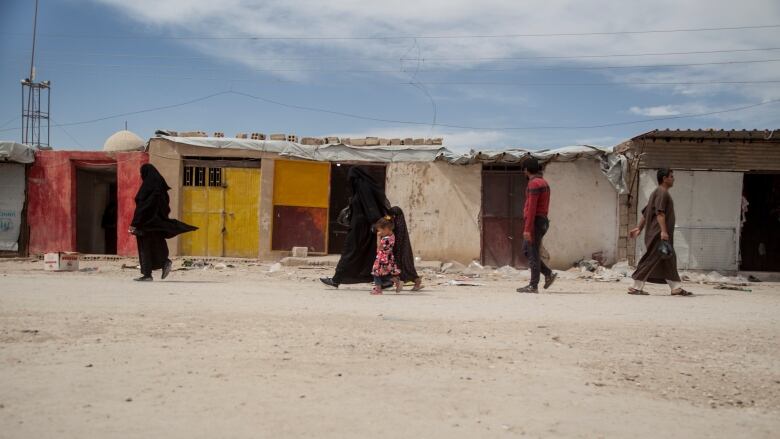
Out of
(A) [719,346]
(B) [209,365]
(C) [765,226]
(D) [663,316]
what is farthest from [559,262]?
(B) [209,365]

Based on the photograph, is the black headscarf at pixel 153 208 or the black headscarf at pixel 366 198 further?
the black headscarf at pixel 153 208

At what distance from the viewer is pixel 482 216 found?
540 inches

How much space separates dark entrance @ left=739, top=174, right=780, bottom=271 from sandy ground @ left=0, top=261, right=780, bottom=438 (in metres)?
9.86

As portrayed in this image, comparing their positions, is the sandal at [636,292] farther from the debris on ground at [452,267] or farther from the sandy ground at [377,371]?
the debris on ground at [452,267]

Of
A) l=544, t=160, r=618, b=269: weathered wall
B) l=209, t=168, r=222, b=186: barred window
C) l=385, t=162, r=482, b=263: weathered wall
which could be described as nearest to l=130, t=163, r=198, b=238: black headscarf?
l=209, t=168, r=222, b=186: barred window

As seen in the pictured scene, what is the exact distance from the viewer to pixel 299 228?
14.2 metres

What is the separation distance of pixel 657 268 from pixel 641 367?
4.44 m

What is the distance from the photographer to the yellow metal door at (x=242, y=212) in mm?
14133

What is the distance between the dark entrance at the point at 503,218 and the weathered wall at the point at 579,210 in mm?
664

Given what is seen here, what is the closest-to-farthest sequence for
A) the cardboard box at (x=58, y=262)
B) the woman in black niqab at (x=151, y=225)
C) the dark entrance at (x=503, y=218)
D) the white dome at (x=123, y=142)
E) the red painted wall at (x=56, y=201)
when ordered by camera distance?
1. the woman in black niqab at (x=151, y=225)
2. the cardboard box at (x=58, y=262)
3. the dark entrance at (x=503, y=218)
4. the red painted wall at (x=56, y=201)
5. the white dome at (x=123, y=142)

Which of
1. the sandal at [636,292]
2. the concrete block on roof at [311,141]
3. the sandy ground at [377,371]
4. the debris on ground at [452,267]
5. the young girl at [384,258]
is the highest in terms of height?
the concrete block on roof at [311,141]

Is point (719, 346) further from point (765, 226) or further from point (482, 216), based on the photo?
point (765, 226)

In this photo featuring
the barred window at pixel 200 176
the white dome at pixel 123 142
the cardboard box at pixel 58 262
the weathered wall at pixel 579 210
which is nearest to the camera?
Answer: the cardboard box at pixel 58 262

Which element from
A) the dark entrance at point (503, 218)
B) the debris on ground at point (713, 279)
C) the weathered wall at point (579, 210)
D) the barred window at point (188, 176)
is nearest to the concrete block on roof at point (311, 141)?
the barred window at point (188, 176)
